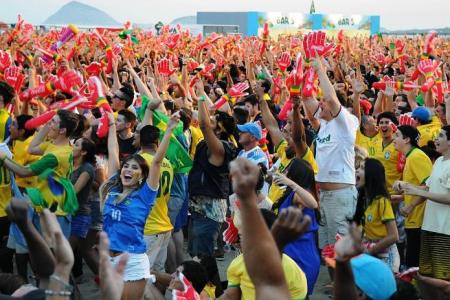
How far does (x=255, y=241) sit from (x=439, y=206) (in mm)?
3717

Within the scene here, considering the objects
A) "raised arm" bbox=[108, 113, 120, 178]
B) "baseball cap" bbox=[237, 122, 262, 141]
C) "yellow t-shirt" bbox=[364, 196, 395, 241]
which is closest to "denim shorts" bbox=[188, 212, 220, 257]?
"baseball cap" bbox=[237, 122, 262, 141]

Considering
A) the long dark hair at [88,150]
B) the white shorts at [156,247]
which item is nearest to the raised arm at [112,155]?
the long dark hair at [88,150]

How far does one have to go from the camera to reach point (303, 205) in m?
5.38

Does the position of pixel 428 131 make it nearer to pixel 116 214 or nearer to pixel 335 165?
→ pixel 335 165

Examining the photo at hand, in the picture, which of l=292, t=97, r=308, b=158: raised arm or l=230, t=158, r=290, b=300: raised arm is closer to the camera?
l=230, t=158, r=290, b=300: raised arm

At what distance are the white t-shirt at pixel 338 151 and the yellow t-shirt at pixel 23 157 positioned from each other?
8.46ft

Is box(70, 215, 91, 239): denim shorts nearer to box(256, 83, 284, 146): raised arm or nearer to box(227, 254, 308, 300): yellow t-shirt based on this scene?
box(256, 83, 284, 146): raised arm

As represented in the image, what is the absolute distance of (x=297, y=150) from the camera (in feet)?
23.0

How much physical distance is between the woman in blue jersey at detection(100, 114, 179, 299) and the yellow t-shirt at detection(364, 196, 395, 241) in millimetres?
1633

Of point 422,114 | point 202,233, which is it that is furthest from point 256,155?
point 422,114

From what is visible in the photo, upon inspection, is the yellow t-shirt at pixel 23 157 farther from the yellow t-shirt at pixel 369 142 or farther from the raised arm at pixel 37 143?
the yellow t-shirt at pixel 369 142

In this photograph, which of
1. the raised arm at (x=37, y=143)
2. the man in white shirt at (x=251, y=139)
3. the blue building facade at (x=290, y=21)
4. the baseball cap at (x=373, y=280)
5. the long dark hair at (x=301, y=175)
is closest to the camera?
the baseball cap at (x=373, y=280)

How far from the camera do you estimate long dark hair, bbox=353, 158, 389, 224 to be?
18.8 ft

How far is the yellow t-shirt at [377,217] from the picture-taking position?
580cm
